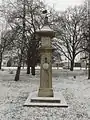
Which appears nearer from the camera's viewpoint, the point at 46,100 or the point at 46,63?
the point at 46,100

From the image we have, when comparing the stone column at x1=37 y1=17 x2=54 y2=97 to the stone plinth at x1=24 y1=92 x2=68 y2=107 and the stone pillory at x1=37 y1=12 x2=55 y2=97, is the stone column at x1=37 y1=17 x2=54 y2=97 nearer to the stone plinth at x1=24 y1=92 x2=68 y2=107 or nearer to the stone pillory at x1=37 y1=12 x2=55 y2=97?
the stone pillory at x1=37 y1=12 x2=55 y2=97

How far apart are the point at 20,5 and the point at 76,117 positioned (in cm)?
1433

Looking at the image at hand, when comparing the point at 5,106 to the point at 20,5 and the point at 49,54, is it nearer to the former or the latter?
the point at 49,54

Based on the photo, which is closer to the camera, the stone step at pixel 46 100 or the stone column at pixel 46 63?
the stone step at pixel 46 100

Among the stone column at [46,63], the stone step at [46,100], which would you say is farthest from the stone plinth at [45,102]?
the stone column at [46,63]

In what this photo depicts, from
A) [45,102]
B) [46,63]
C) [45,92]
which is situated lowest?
[45,102]

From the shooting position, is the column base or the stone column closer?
the column base

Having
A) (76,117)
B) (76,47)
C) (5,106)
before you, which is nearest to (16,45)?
(5,106)

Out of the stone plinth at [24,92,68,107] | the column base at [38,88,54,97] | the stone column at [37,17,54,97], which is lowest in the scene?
the stone plinth at [24,92,68,107]

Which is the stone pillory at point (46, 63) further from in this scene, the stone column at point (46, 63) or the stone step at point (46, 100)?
the stone step at point (46, 100)

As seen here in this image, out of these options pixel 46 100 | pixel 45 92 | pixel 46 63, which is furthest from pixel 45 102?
pixel 46 63

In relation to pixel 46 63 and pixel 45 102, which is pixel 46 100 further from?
pixel 46 63

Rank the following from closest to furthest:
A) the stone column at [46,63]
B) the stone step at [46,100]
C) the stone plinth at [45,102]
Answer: the stone plinth at [45,102], the stone step at [46,100], the stone column at [46,63]

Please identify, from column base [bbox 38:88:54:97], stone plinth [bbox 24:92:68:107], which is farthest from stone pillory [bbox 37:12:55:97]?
stone plinth [bbox 24:92:68:107]
